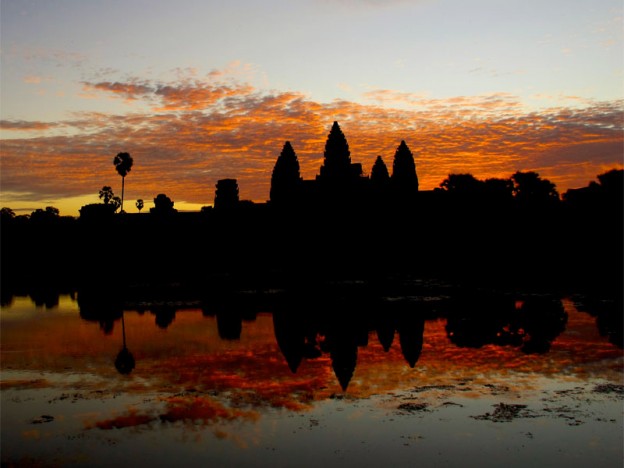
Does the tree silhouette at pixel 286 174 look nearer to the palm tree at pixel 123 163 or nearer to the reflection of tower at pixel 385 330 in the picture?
the palm tree at pixel 123 163

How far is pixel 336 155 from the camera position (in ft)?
270

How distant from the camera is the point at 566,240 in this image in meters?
68.6

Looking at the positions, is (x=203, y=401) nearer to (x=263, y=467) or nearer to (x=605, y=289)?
(x=263, y=467)

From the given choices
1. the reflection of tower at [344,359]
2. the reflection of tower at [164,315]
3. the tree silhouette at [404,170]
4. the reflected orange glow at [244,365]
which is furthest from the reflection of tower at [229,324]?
the tree silhouette at [404,170]

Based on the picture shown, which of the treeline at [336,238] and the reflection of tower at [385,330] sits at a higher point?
the treeline at [336,238]

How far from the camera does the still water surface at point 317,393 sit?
35.5ft

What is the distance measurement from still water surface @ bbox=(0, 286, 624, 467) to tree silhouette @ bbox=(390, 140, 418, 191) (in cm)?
6318

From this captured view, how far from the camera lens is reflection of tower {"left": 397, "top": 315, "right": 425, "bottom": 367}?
61.5 ft

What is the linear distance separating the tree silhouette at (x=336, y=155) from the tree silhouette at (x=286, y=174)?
4.07 m

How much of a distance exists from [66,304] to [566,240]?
174 ft

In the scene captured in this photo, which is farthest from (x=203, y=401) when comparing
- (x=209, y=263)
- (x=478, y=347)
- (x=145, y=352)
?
(x=209, y=263)

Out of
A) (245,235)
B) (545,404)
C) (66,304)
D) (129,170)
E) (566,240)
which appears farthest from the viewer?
(129,170)

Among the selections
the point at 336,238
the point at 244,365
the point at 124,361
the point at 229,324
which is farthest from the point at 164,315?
the point at 336,238

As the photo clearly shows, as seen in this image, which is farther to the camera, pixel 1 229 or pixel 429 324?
pixel 1 229
